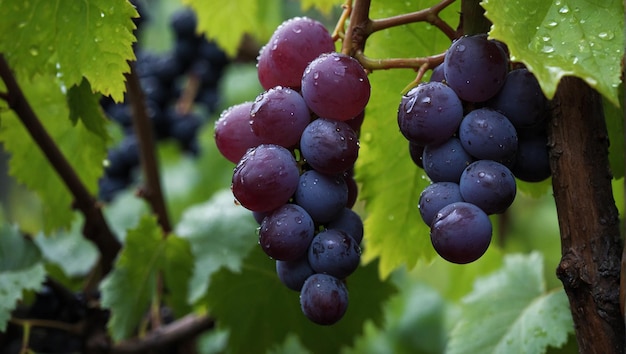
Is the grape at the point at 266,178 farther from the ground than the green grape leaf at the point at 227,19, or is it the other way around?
the grape at the point at 266,178

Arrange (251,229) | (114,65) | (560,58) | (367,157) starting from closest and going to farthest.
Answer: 1. (560,58)
2. (114,65)
3. (367,157)
4. (251,229)

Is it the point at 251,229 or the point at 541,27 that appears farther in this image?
the point at 251,229

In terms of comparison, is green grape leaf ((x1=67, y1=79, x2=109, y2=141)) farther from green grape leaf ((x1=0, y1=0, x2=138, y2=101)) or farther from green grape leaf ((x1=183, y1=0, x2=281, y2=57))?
green grape leaf ((x1=183, y1=0, x2=281, y2=57))

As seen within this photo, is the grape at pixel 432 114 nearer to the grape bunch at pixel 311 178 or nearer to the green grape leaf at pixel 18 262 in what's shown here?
the grape bunch at pixel 311 178

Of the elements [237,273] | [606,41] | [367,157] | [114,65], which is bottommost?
[237,273]

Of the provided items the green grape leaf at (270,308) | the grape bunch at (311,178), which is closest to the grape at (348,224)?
the grape bunch at (311,178)

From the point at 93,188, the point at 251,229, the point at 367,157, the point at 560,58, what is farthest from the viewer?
the point at 251,229

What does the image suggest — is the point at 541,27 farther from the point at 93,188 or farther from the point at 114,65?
the point at 93,188

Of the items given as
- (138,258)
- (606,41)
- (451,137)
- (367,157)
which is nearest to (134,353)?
(138,258)
